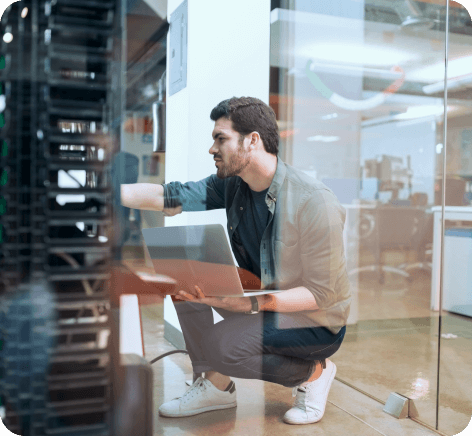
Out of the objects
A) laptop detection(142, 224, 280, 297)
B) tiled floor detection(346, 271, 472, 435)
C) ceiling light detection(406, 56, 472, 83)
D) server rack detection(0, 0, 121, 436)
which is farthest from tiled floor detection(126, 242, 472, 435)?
ceiling light detection(406, 56, 472, 83)

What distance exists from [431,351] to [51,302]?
2.14 m

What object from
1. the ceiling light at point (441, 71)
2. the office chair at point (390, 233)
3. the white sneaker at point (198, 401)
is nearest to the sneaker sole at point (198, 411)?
the white sneaker at point (198, 401)

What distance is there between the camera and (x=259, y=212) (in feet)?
4.77

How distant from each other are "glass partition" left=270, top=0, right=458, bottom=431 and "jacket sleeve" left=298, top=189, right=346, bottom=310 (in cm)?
22

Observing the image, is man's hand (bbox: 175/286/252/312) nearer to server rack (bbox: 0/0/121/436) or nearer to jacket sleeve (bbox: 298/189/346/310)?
jacket sleeve (bbox: 298/189/346/310)

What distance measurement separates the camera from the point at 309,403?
5.32 ft

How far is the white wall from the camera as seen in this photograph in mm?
1215

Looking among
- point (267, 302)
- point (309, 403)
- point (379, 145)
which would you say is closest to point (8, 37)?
point (267, 302)

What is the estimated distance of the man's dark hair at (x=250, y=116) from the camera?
134 cm

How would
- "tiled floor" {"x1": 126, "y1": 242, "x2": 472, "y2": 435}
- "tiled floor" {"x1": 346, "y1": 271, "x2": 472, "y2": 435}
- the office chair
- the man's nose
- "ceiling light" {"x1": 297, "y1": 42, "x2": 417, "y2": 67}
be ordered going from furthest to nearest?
the office chair → "ceiling light" {"x1": 297, "y1": 42, "x2": 417, "y2": 67} → "tiled floor" {"x1": 346, "y1": 271, "x2": 472, "y2": 435} → "tiled floor" {"x1": 126, "y1": 242, "x2": 472, "y2": 435} → the man's nose

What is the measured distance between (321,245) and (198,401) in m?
0.65

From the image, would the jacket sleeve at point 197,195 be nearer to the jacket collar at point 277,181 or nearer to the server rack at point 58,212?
the jacket collar at point 277,181

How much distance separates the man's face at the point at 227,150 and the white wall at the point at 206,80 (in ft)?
0.08

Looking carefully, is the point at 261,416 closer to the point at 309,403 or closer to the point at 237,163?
the point at 309,403
